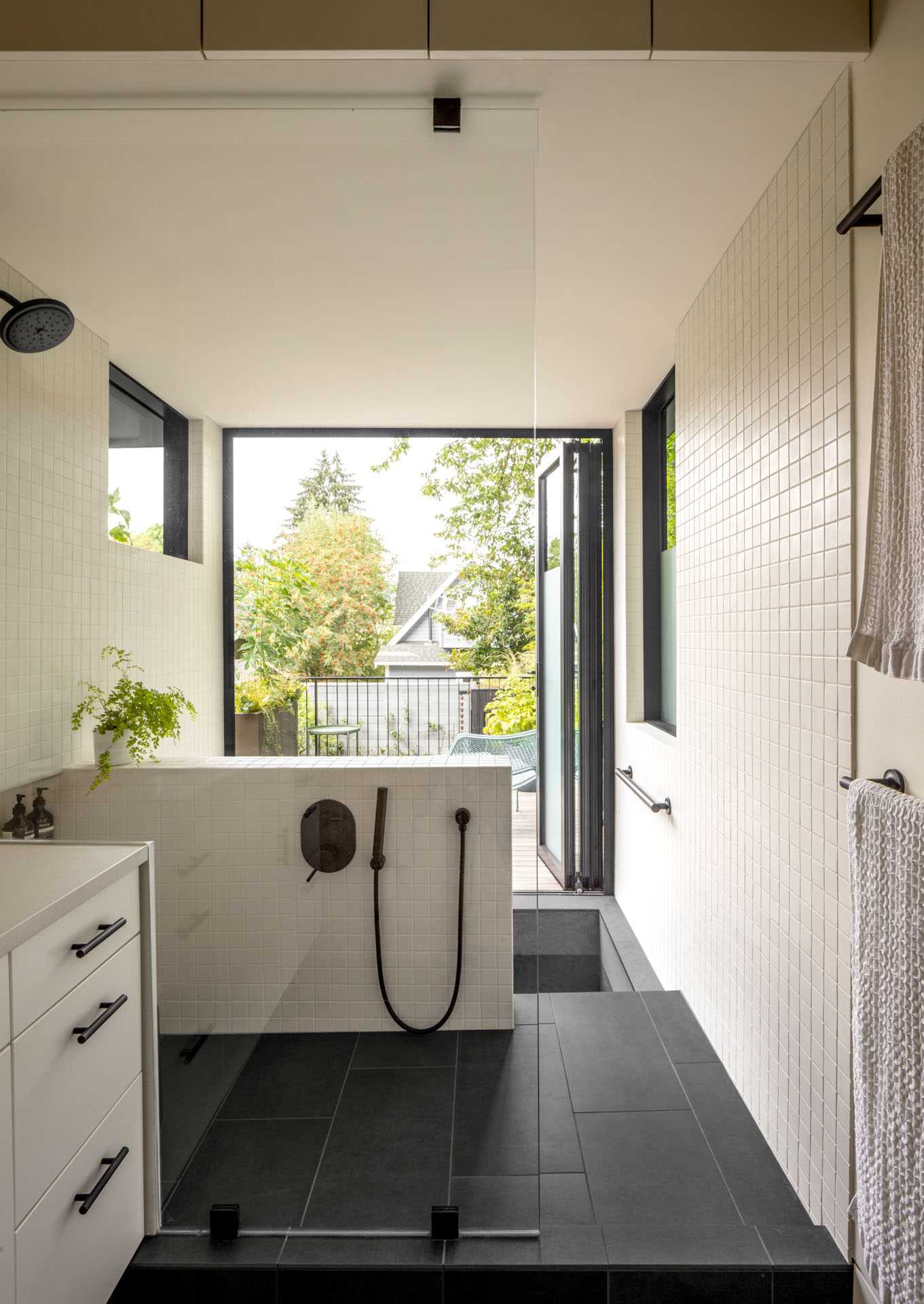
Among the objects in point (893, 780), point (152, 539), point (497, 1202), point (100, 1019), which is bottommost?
point (497, 1202)

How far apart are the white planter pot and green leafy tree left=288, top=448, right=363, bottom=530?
21.5 inches

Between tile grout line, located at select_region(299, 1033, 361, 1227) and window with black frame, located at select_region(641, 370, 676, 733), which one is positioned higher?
window with black frame, located at select_region(641, 370, 676, 733)

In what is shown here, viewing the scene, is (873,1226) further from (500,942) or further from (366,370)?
(366,370)

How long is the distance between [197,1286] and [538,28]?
8.02ft

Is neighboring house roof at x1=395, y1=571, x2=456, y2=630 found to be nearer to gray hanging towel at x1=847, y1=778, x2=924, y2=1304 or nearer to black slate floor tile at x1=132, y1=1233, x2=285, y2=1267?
gray hanging towel at x1=847, y1=778, x2=924, y2=1304

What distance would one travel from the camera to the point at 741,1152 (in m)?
1.91

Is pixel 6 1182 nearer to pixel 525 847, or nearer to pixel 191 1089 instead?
pixel 191 1089

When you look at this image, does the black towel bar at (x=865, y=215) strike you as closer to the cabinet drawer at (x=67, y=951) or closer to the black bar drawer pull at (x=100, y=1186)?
the cabinet drawer at (x=67, y=951)

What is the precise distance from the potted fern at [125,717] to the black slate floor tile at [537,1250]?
115 centimetres

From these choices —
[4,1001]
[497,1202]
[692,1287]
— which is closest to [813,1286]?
[692,1287]

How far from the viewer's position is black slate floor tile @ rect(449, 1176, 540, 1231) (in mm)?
1612

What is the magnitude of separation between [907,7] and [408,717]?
1522 mm

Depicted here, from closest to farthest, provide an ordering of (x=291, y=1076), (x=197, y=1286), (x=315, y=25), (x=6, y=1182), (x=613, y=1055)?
(x=6, y=1182), (x=315, y=25), (x=197, y=1286), (x=291, y=1076), (x=613, y=1055)

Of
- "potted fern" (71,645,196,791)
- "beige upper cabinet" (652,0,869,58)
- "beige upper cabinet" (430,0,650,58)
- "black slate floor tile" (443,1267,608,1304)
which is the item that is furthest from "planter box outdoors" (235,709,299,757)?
"beige upper cabinet" (652,0,869,58)
